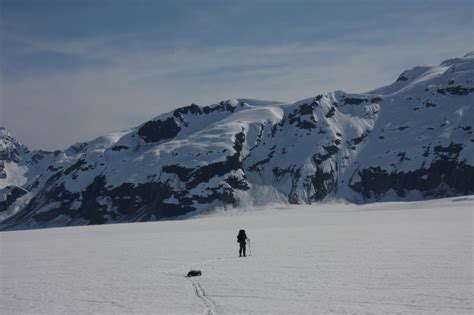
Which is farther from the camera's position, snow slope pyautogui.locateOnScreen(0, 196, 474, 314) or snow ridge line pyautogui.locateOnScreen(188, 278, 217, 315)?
snow slope pyautogui.locateOnScreen(0, 196, 474, 314)

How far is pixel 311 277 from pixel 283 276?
1597mm

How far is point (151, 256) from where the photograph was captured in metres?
43.2

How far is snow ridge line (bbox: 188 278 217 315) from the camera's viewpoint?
2118 cm

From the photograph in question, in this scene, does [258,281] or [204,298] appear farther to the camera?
[258,281]

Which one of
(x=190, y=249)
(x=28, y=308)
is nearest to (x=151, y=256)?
(x=190, y=249)

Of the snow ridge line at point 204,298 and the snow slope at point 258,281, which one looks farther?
the snow slope at point 258,281

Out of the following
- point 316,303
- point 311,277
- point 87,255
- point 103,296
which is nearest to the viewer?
point 316,303

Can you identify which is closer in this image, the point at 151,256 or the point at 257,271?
the point at 257,271

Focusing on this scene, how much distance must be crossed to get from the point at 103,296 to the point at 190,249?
917 inches

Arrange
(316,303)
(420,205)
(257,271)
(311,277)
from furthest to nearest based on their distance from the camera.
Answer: (420,205) → (257,271) → (311,277) → (316,303)

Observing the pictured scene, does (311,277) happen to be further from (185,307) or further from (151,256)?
(151,256)

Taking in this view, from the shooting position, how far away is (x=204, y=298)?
2378 cm

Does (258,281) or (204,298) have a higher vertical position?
(204,298)

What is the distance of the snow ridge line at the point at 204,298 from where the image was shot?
21.2m
